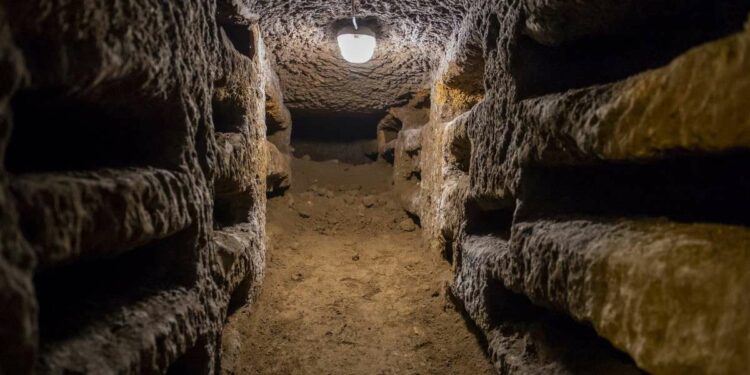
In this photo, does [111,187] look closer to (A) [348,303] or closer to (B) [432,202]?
(A) [348,303]

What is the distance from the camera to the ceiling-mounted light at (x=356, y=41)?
2.55 meters

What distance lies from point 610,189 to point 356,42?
168cm

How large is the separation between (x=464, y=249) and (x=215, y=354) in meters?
1.06

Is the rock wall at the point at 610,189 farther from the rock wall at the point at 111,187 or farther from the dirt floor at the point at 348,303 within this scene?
the rock wall at the point at 111,187

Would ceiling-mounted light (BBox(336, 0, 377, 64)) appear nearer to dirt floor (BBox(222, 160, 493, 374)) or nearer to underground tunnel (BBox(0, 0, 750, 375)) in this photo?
underground tunnel (BBox(0, 0, 750, 375))

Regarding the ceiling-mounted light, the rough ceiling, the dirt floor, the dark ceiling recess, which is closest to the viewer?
the dirt floor

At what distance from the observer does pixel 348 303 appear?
2213mm

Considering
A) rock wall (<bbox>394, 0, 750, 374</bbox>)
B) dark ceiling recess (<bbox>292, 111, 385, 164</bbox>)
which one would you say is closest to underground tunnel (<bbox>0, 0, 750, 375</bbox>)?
rock wall (<bbox>394, 0, 750, 374</bbox>)

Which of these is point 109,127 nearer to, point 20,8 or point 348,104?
point 20,8

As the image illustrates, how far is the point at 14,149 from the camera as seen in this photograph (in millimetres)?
897

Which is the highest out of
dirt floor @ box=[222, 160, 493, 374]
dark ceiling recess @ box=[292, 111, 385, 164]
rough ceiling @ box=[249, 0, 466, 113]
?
rough ceiling @ box=[249, 0, 466, 113]

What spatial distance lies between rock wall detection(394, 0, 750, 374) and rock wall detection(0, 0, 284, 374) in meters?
0.89

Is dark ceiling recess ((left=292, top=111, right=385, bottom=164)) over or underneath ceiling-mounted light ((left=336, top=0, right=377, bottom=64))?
underneath

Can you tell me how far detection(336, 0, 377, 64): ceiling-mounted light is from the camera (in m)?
2.55
